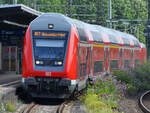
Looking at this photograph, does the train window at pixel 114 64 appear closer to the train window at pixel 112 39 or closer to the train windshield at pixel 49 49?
the train window at pixel 112 39

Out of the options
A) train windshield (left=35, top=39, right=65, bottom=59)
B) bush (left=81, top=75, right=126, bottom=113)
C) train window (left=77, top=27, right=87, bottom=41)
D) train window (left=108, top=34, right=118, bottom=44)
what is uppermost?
train window (left=77, top=27, right=87, bottom=41)

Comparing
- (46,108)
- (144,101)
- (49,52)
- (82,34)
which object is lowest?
(144,101)

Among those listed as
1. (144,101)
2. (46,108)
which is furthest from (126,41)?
(46,108)

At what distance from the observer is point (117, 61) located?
21.2 m

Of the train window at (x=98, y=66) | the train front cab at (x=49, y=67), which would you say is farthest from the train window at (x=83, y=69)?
the train window at (x=98, y=66)

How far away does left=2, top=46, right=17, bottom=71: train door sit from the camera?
2464 cm

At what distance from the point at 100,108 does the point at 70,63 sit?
86.9 inches

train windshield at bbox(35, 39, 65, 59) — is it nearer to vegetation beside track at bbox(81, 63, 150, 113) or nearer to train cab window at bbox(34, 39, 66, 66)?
train cab window at bbox(34, 39, 66, 66)

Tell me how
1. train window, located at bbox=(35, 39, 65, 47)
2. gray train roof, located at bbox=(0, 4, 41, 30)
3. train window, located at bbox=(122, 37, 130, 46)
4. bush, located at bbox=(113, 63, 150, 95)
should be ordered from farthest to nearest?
train window, located at bbox=(122, 37, 130, 46), bush, located at bbox=(113, 63, 150, 95), gray train roof, located at bbox=(0, 4, 41, 30), train window, located at bbox=(35, 39, 65, 47)

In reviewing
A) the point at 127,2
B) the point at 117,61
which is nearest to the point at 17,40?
the point at 117,61

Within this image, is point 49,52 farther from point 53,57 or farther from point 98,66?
point 98,66

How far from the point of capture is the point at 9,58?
81.4 ft

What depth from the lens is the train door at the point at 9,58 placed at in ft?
80.8

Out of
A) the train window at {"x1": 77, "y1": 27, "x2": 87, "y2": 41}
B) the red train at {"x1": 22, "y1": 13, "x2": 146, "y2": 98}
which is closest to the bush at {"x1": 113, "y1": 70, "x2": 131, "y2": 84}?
the train window at {"x1": 77, "y1": 27, "x2": 87, "y2": 41}
